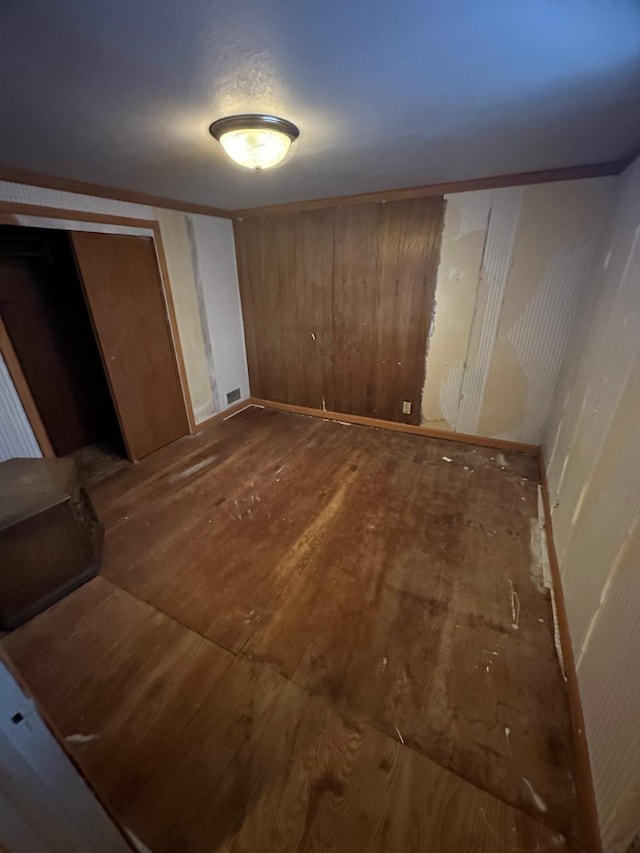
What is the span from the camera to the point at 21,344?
2766 millimetres

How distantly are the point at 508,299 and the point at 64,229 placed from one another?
325cm

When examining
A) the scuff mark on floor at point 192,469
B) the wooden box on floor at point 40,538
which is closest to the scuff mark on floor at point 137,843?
the wooden box on floor at point 40,538

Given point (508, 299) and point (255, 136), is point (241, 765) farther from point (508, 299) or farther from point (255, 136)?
point (508, 299)

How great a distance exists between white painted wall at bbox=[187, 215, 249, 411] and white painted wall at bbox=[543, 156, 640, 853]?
3145 millimetres

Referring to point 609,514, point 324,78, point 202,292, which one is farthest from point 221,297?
point 609,514

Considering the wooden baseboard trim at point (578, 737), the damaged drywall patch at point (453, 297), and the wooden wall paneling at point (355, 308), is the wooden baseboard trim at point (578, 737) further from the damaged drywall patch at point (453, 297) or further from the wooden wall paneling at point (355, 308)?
the wooden wall paneling at point (355, 308)

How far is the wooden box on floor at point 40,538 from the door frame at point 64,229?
0.54 metres

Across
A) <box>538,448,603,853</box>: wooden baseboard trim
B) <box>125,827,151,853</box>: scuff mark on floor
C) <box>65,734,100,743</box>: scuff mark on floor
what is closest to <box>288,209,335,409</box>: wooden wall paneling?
<box>538,448,603,853</box>: wooden baseboard trim

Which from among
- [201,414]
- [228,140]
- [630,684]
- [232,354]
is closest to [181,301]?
[232,354]

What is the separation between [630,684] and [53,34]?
231 cm

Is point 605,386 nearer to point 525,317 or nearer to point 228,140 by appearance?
point 525,317

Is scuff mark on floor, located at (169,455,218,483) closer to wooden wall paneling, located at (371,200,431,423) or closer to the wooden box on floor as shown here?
the wooden box on floor

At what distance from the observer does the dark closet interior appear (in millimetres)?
2682

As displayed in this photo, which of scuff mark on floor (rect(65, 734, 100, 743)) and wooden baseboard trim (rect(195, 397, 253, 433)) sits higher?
wooden baseboard trim (rect(195, 397, 253, 433))
